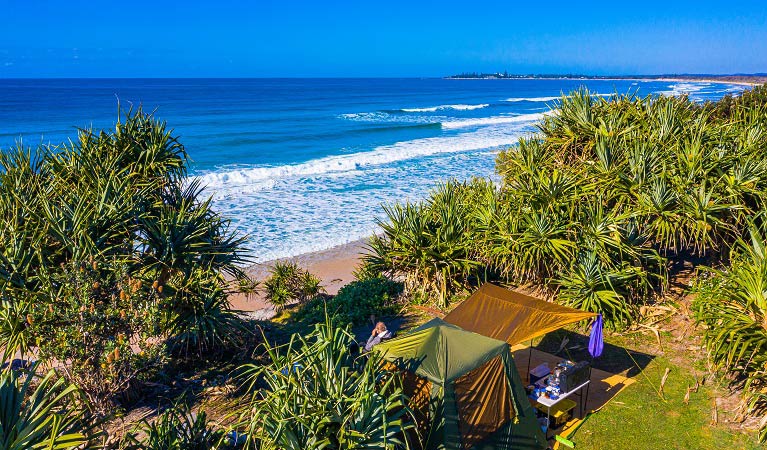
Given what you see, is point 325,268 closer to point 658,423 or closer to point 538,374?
point 538,374

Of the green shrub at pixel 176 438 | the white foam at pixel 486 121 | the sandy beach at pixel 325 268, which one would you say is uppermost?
Result: the green shrub at pixel 176 438

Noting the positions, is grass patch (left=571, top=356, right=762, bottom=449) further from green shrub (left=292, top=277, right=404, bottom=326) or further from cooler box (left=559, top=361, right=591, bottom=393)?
green shrub (left=292, top=277, right=404, bottom=326)

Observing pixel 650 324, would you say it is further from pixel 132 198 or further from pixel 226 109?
pixel 226 109

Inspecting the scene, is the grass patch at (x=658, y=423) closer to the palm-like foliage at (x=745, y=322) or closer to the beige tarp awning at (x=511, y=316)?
the palm-like foliage at (x=745, y=322)

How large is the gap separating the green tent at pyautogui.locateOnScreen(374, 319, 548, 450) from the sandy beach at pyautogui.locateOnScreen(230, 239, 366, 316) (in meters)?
8.87

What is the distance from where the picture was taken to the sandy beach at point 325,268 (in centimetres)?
1587

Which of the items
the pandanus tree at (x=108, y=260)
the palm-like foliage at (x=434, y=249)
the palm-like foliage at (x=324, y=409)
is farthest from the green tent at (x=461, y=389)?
the palm-like foliage at (x=434, y=249)

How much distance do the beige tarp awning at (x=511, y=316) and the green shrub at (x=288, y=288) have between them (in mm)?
6598

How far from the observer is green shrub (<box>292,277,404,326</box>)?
39.8 feet

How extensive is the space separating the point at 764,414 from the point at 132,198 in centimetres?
969

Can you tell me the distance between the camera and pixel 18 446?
4.09m

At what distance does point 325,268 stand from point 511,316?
35.2 feet

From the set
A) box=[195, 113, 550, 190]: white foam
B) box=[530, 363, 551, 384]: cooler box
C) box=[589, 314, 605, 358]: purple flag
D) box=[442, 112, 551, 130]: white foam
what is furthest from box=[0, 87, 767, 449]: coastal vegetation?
box=[442, 112, 551, 130]: white foam

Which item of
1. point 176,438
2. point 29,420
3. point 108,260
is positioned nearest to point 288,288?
point 108,260
